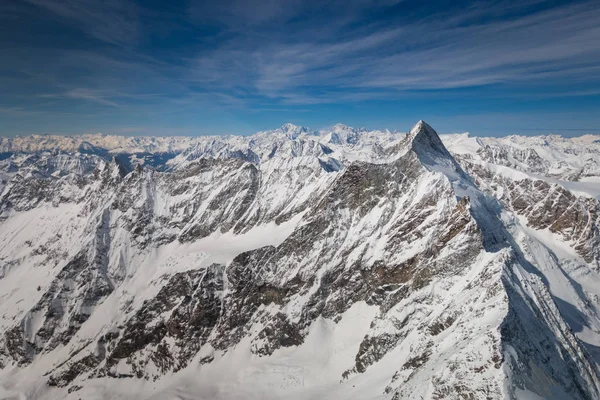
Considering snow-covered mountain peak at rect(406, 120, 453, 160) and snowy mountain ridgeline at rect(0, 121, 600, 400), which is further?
snow-covered mountain peak at rect(406, 120, 453, 160)

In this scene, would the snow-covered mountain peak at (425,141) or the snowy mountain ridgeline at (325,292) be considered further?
the snow-covered mountain peak at (425,141)

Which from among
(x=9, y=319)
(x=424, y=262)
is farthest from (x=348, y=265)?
(x=9, y=319)

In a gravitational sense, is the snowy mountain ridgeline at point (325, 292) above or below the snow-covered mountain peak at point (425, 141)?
below

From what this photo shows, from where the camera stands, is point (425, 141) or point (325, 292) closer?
point (325, 292)

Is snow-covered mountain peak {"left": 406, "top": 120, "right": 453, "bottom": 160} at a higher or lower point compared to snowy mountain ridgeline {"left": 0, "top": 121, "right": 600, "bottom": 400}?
higher

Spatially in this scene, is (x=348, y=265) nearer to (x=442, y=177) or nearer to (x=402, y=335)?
(x=402, y=335)

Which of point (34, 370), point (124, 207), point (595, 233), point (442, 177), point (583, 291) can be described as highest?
point (124, 207)

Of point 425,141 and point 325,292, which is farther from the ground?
point 425,141

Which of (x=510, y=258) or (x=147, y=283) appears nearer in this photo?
(x=510, y=258)
